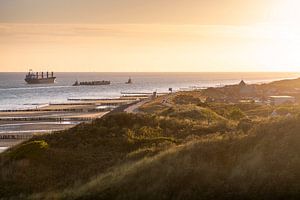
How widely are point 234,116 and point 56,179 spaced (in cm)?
3041

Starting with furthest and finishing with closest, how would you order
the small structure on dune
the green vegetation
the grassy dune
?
the small structure on dune < the green vegetation < the grassy dune

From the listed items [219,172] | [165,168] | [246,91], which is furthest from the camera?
[246,91]

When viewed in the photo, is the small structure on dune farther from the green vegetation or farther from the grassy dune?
the grassy dune

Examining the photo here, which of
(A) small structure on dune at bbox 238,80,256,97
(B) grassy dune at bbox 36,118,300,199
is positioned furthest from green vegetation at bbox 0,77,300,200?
(A) small structure on dune at bbox 238,80,256,97

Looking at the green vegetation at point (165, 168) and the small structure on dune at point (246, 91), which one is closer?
the green vegetation at point (165, 168)

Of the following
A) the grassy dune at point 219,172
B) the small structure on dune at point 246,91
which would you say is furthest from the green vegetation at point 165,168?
the small structure on dune at point 246,91

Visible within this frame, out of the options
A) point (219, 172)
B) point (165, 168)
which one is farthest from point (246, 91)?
point (219, 172)

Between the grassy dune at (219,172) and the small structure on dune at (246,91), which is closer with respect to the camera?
the grassy dune at (219,172)

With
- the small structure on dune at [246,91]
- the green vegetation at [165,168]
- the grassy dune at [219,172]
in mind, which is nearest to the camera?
the grassy dune at [219,172]

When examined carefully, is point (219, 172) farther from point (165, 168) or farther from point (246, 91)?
point (246, 91)

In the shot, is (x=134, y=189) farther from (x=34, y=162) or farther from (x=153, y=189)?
(x=34, y=162)

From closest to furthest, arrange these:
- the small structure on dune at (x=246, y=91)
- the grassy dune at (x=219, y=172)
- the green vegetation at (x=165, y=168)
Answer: the grassy dune at (x=219, y=172)
the green vegetation at (x=165, y=168)
the small structure on dune at (x=246, y=91)

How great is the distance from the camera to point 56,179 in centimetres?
2536

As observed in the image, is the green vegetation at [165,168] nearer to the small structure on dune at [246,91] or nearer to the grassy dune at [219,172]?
the grassy dune at [219,172]
